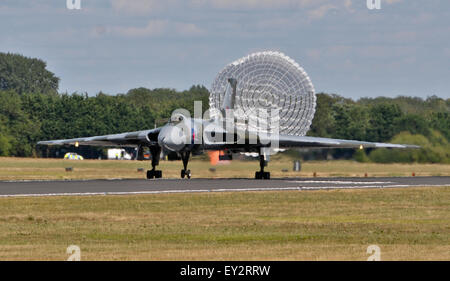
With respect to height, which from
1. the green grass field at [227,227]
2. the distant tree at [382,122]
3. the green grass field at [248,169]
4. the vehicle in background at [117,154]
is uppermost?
the distant tree at [382,122]

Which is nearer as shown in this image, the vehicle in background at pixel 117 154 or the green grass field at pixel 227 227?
the green grass field at pixel 227 227

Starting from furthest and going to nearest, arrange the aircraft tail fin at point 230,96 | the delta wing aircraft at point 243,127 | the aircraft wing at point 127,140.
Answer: the aircraft tail fin at point 230,96
the aircraft wing at point 127,140
the delta wing aircraft at point 243,127

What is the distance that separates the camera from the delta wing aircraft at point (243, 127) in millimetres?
48250

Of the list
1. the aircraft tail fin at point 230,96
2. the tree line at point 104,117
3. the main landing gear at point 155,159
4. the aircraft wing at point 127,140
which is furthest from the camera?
the tree line at point 104,117

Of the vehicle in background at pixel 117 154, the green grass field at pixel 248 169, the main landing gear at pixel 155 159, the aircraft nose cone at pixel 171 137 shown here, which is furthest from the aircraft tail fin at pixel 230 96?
the vehicle in background at pixel 117 154

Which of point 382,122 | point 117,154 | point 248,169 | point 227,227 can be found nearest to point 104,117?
point 117,154

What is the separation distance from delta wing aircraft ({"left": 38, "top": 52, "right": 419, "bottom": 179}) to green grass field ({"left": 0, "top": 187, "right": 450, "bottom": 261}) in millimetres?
13763

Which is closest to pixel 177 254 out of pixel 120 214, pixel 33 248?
pixel 33 248

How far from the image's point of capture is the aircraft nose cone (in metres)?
46.3

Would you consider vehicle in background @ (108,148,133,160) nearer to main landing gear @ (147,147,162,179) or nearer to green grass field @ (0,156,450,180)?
green grass field @ (0,156,450,180)

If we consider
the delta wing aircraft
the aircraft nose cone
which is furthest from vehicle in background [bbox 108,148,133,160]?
the aircraft nose cone

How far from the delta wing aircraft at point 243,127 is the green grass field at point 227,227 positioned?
1376 cm

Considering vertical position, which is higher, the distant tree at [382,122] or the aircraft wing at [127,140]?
the distant tree at [382,122]

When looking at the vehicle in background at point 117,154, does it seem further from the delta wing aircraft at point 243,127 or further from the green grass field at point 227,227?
the green grass field at point 227,227
